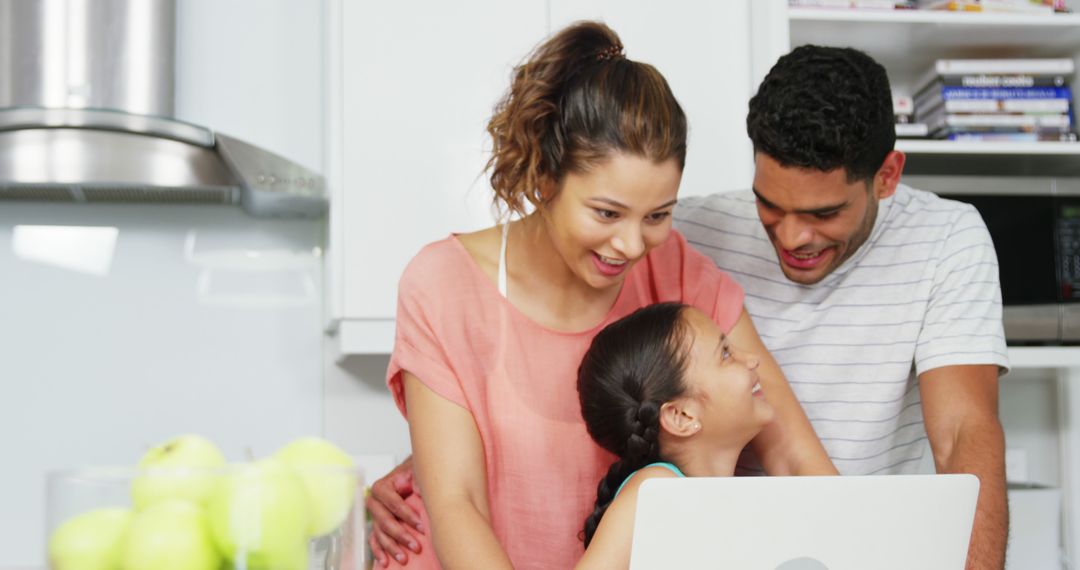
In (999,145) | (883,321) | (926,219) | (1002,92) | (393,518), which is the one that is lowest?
(393,518)

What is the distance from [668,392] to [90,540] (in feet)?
2.94

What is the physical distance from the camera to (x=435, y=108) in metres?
2.01

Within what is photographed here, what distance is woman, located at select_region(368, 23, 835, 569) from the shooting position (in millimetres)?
1195

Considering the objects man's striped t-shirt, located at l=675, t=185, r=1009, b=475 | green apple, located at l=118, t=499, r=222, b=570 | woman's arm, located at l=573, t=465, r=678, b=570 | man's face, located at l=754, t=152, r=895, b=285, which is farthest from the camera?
man's striped t-shirt, located at l=675, t=185, r=1009, b=475

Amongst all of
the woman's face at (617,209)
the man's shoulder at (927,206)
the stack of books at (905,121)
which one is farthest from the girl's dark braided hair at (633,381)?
the stack of books at (905,121)

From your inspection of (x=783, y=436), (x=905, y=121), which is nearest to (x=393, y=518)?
(x=783, y=436)

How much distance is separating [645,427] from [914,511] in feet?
1.62

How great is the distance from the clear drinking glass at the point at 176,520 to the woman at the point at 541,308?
2.06 ft

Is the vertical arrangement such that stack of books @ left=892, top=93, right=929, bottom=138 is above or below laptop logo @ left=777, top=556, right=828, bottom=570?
above

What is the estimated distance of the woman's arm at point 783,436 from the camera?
1.33 meters

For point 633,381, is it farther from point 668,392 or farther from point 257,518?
point 257,518

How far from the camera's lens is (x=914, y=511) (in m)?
0.84

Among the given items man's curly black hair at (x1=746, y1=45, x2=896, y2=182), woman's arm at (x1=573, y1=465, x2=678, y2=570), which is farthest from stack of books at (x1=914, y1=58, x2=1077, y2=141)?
woman's arm at (x1=573, y1=465, x2=678, y2=570)

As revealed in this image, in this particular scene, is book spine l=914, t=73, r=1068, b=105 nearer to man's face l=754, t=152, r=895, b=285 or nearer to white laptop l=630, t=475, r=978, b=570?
man's face l=754, t=152, r=895, b=285
